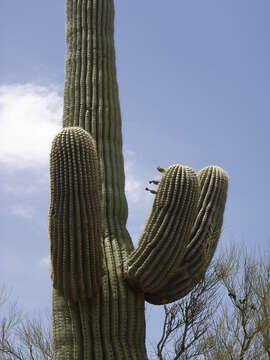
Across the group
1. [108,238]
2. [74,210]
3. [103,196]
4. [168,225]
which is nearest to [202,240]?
[168,225]

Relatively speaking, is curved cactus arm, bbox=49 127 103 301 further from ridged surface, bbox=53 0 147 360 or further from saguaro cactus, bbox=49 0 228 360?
ridged surface, bbox=53 0 147 360

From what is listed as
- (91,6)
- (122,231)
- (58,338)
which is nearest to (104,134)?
(122,231)

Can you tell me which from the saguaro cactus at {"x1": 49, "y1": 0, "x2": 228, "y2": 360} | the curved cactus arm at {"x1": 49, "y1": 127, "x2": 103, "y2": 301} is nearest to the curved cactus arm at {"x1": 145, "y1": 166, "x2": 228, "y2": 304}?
the saguaro cactus at {"x1": 49, "y1": 0, "x2": 228, "y2": 360}

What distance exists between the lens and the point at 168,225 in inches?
231

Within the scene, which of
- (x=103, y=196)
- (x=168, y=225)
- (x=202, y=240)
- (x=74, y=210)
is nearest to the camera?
(x=74, y=210)

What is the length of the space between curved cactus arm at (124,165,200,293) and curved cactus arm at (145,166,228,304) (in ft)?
0.79

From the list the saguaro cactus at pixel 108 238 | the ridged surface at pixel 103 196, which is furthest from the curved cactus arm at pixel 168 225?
the ridged surface at pixel 103 196

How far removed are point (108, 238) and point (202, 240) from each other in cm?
92

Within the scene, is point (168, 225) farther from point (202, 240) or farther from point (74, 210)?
point (74, 210)

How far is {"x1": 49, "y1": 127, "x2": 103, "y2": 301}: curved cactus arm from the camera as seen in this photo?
18.3 ft

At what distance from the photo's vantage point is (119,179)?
22.5ft

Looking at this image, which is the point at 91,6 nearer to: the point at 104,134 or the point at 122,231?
the point at 104,134

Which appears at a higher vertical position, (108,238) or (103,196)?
(103,196)

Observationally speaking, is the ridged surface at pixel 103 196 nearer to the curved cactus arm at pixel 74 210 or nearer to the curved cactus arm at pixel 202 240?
the curved cactus arm at pixel 202 240
